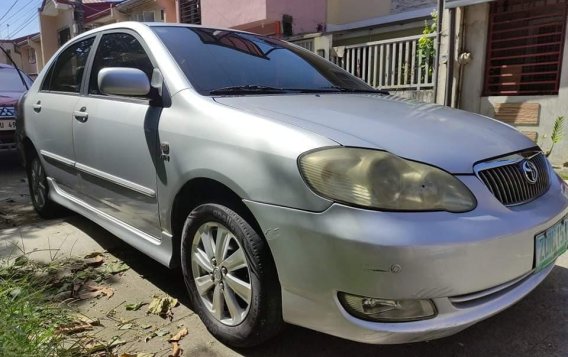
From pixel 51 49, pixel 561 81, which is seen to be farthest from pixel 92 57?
pixel 51 49

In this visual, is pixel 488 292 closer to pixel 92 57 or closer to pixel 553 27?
pixel 92 57

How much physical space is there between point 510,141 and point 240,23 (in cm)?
1145

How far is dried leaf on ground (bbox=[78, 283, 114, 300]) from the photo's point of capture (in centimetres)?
280

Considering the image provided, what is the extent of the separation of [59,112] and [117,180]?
1123 mm

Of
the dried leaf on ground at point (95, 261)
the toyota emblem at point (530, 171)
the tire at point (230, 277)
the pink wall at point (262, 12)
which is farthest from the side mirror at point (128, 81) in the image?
the pink wall at point (262, 12)

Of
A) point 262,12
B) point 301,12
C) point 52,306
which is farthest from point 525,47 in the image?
point 301,12

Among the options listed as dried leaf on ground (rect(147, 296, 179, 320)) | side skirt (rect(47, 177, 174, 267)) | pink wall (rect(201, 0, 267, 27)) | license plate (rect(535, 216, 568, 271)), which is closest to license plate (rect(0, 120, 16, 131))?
side skirt (rect(47, 177, 174, 267))

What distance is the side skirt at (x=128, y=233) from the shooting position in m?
2.51

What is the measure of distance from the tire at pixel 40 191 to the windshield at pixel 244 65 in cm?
212

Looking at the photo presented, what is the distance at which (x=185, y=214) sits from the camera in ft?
7.91

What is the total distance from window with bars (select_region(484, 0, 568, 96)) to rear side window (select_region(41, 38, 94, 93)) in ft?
18.8

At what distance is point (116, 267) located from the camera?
3209 millimetres

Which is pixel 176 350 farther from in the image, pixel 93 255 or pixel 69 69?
pixel 69 69

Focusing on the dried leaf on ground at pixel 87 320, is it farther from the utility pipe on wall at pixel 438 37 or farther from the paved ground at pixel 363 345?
the utility pipe on wall at pixel 438 37
